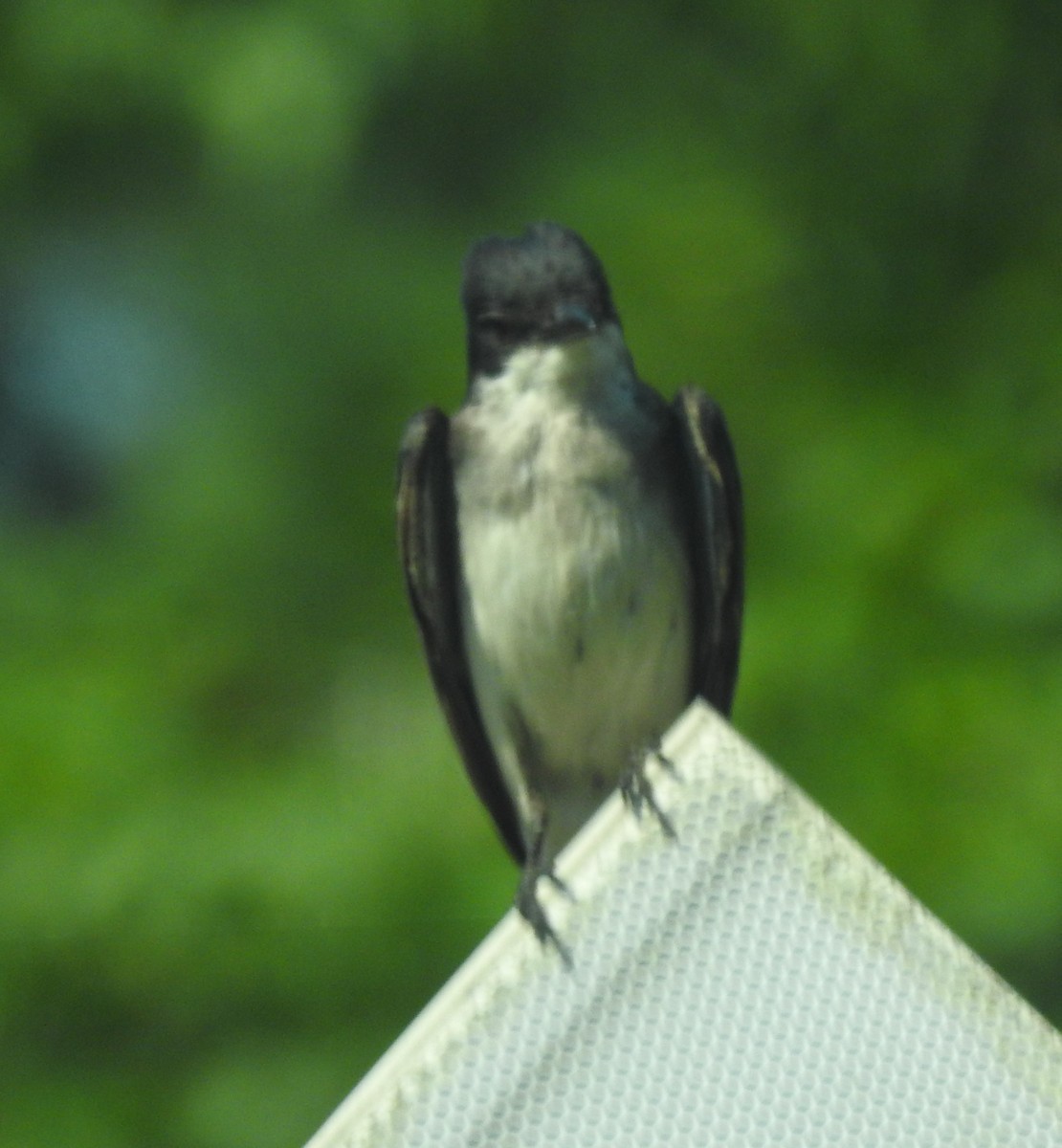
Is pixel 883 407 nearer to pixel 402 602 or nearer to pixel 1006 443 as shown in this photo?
pixel 1006 443

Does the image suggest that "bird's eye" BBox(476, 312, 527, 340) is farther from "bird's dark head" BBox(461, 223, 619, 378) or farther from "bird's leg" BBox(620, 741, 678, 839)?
"bird's leg" BBox(620, 741, 678, 839)

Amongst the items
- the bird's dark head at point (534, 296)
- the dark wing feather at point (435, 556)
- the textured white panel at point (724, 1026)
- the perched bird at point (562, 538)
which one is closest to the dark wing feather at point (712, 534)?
the perched bird at point (562, 538)

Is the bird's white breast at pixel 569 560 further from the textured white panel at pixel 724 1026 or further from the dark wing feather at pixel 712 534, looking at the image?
the textured white panel at pixel 724 1026

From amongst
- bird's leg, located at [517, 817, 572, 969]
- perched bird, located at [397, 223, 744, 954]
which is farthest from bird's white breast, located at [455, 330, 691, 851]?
bird's leg, located at [517, 817, 572, 969]

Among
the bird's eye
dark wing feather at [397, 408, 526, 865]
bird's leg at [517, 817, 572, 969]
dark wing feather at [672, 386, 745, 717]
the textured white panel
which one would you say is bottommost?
the textured white panel

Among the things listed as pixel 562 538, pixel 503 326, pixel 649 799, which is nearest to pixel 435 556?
pixel 562 538

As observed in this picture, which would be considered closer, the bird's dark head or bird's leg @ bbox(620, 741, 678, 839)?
bird's leg @ bbox(620, 741, 678, 839)

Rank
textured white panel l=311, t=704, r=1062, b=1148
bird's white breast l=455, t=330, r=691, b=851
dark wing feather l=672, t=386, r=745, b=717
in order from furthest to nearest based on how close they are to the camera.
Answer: dark wing feather l=672, t=386, r=745, b=717
bird's white breast l=455, t=330, r=691, b=851
textured white panel l=311, t=704, r=1062, b=1148

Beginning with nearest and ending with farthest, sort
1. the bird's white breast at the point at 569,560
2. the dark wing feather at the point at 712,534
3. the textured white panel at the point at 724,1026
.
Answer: the textured white panel at the point at 724,1026 → the bird's white breast at the point at 569,560 → the dark wing feather at the point at 712,534
